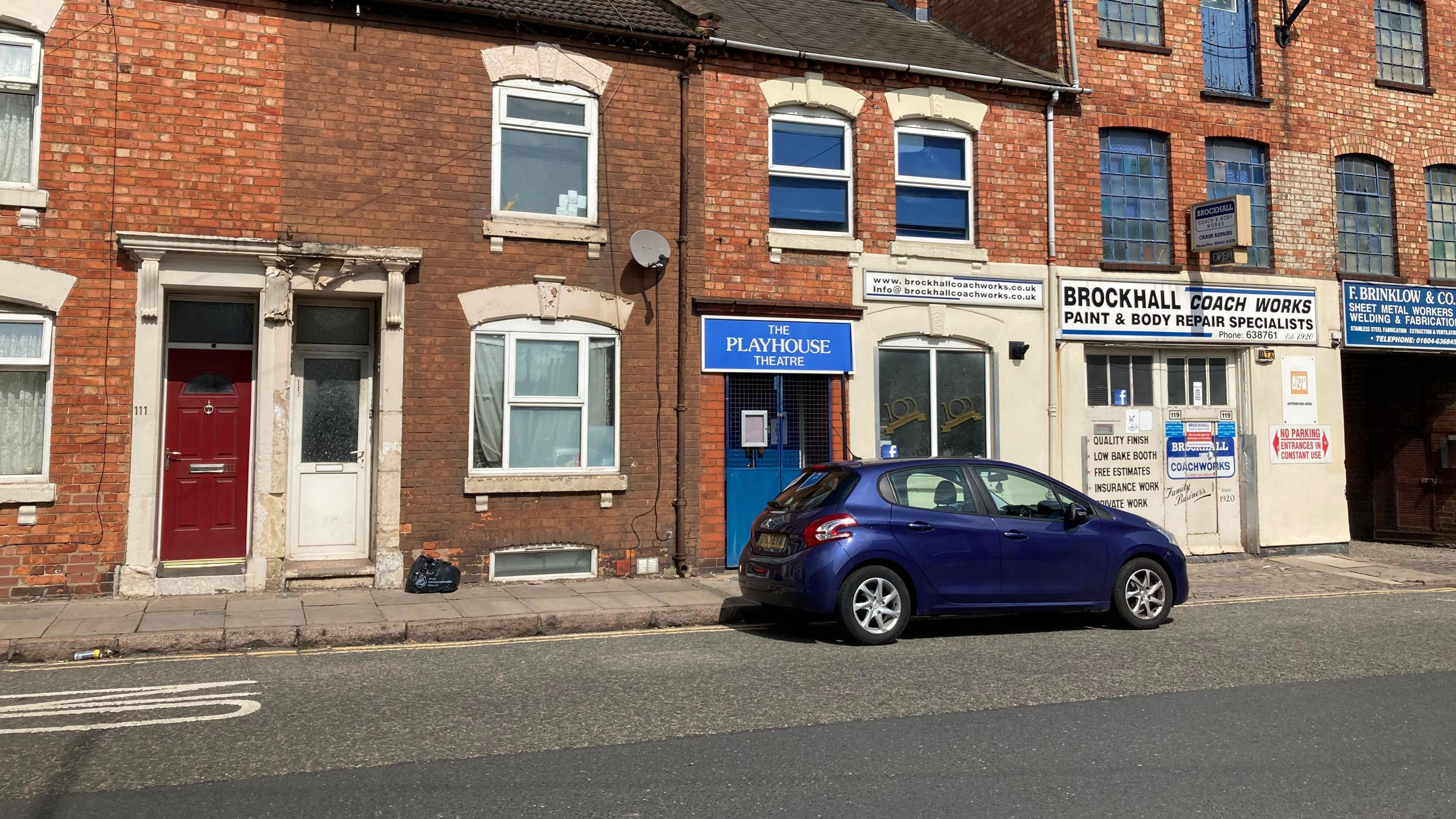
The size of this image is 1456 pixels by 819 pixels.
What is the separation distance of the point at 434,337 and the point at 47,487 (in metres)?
3.88

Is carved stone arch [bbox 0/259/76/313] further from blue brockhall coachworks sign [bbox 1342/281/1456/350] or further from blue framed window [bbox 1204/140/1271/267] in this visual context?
blue brockhall coachworks sign [bbox 1342/281/1456/350]

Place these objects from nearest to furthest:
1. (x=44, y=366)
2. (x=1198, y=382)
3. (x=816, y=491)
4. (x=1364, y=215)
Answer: (x=816, y=491), (x=44, y=366), (x=1198, y=382), (x=1364, y=215)

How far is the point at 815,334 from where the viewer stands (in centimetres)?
1315

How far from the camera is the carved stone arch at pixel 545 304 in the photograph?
38.5 ft

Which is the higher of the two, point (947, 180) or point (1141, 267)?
point (947, 180)

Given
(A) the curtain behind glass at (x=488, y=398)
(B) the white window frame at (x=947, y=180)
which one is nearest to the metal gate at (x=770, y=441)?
(B) the white window frame at (x=947, y=180)

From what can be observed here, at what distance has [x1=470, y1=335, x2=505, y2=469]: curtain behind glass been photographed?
38.9ft

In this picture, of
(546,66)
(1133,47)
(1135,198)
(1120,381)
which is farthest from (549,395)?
(1133,47)

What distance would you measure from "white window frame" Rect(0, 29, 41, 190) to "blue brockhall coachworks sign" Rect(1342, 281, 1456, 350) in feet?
55.1

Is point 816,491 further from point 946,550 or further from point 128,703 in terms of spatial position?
point 128,703

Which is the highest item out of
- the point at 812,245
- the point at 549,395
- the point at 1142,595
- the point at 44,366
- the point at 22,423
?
the point at 812,245

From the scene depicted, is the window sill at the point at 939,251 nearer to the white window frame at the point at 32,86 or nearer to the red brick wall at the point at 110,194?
the red brick wall at the point at 110,194

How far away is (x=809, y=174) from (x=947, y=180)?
6.62 feet

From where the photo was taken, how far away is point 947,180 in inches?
557
